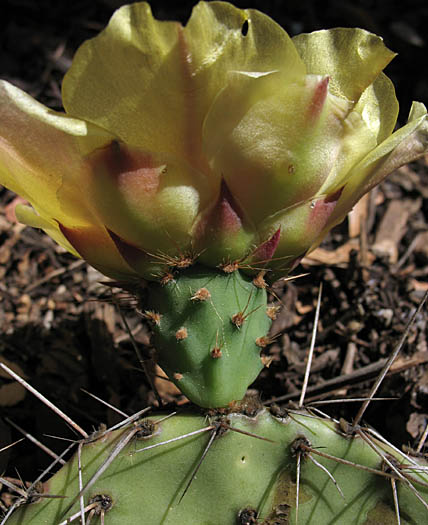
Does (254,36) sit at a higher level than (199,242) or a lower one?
higher

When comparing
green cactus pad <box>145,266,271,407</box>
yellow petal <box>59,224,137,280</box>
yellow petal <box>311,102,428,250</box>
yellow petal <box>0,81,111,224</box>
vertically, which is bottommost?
green cactus pad <box>145,266,271,407</box>

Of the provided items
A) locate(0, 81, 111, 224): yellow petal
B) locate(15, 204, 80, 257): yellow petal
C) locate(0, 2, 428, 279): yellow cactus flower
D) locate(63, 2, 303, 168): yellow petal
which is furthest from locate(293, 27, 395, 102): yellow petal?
locate(15, 204, 80, 257): yellow petal

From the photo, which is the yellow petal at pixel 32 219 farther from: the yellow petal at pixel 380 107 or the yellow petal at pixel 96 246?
the yellow petal at pixel 380 107

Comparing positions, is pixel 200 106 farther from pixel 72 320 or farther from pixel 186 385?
pixel 72 320

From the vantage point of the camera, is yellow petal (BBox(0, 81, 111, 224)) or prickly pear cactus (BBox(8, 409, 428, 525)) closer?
yellow petal (BBox(0, 81, 111, 224))

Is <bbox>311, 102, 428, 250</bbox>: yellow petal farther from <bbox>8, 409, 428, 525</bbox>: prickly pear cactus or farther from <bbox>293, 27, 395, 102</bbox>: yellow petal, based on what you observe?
<bbox>8, 409, 428, 525</bbox>: prickly pear cactus

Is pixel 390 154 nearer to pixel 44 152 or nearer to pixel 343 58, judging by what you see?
Answer: pixel 343 58

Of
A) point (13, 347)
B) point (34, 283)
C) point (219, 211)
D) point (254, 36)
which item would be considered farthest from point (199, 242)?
point (34, 283)
